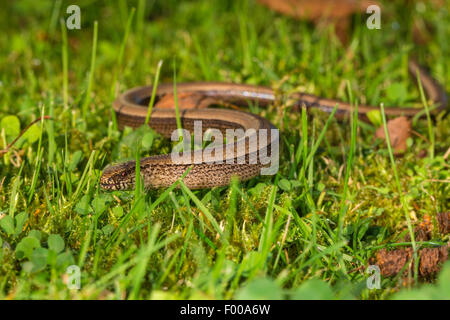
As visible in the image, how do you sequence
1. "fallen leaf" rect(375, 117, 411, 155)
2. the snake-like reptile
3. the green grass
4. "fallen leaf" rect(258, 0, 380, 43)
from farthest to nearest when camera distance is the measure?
"fallen leaf" rect(258, 0, 380, 43) < "fallen leaf" rect(375, 117, 411, 155) < the snake-like reptile < the green grass

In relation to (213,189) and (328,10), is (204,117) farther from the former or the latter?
(328,10)

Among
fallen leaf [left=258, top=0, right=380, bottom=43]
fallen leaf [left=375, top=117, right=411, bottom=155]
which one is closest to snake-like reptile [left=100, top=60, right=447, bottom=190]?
fallen leaf [left=375, top=117, right=411, bottom=155]

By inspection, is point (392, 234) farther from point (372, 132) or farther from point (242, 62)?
point (242, 62)

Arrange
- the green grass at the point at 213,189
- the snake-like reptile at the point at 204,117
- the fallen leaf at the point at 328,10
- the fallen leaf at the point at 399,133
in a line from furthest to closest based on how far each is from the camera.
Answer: the fallen leaf at the point at 328,10 < the fallen leaf at the point at 399,133 < the snake-like reptile at the point at 204,117 < the green grass at the point at 213,189

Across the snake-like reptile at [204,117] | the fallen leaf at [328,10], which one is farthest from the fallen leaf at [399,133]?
the fallen leaf at [328,10]

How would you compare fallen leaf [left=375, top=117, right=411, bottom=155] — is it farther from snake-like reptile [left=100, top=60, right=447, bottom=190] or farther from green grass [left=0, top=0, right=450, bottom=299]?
snake-like reptile [left=100, top=60, right=447, bottom=190]

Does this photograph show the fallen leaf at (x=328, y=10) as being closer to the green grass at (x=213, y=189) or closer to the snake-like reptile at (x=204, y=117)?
the green grass at (x=213, y=189)

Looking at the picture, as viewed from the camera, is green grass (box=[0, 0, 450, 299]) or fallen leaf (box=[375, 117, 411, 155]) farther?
fallen leaf (box=[375, 117, 411, 155])
